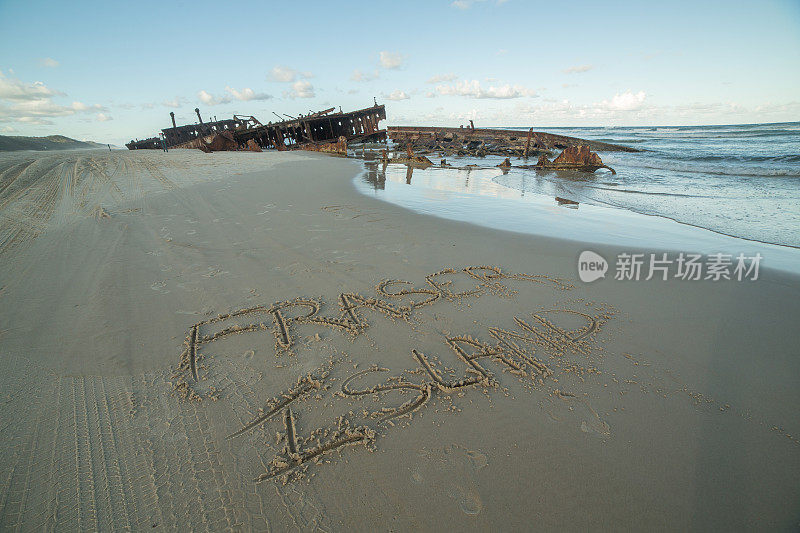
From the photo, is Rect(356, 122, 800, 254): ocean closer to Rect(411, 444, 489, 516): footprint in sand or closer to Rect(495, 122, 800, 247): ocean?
Rect(495, 122, 800, 247): ocean

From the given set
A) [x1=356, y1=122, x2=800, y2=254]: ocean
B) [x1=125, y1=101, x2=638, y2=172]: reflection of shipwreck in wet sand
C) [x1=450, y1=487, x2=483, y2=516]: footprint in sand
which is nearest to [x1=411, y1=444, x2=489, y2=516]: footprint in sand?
[x1=450, y1=487, x2=483, y2=516]: footprint in sand

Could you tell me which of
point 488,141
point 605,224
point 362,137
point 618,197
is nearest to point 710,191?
point 618,197

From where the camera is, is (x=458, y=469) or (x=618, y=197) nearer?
(x=458, y=469)

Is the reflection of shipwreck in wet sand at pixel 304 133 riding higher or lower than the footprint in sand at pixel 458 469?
higher

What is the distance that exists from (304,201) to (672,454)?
22.5ft

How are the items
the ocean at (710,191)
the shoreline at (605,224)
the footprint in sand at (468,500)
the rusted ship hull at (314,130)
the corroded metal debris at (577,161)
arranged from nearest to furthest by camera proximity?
1. the footprint in sand at (468,500)
2. the shoreline at (605,224)
3. the ocean at (710,191)
4. the corroded metal debris at (577,161)
5. the rusted ship hull at (314,130)

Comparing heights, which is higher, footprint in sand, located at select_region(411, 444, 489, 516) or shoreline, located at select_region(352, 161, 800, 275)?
shoreline, located at select_region(352, 161, 800, 275)

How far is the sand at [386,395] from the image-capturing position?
149 cm

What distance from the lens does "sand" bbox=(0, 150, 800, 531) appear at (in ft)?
4.88

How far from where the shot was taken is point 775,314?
9.58ft

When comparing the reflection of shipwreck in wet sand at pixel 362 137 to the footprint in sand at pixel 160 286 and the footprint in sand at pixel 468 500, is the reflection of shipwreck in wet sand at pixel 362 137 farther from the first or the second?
the footprint in sand at pixel 468 500

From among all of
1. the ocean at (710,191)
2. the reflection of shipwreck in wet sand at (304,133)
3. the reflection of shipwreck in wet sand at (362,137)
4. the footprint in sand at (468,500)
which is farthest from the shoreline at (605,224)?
the reflection of shipwreck in wet sand at (304,133)

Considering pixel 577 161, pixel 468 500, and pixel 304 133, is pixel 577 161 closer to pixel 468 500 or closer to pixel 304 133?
pixel 468 500

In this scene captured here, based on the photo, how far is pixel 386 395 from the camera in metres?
2.05
